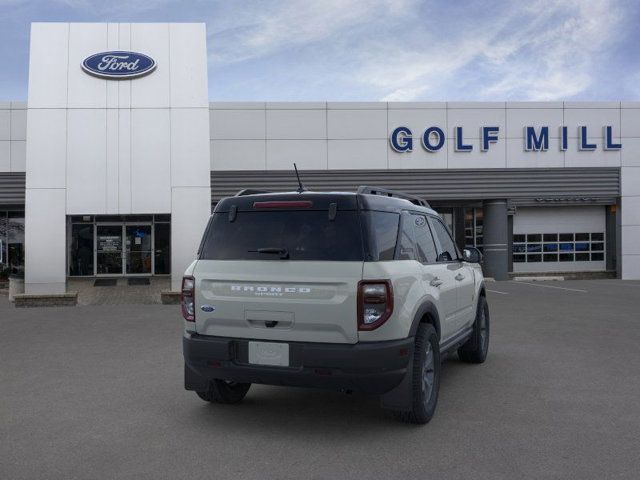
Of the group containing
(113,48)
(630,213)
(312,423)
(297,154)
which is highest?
(113,48)

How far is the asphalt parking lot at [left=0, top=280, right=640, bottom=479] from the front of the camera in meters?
4.01

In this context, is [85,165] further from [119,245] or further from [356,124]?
[356,124]

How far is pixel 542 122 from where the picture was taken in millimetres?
22703

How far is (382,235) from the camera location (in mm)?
4703

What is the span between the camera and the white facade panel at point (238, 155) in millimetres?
21703

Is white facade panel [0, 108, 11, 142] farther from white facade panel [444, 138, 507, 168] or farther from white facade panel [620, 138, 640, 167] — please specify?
white facade panel [620, 138, 640, 167]

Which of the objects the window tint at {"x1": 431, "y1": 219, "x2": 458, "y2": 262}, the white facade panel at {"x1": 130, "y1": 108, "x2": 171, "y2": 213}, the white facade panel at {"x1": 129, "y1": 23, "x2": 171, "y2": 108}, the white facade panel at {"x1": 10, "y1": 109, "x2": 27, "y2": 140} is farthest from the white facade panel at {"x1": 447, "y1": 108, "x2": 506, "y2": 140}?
the window tint at {"x1": 431, "y1": 219, "x2": 458, "y2": 262}

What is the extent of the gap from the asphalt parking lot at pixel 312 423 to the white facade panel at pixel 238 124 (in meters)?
14.1

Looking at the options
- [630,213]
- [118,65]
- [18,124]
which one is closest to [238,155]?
[118,65]

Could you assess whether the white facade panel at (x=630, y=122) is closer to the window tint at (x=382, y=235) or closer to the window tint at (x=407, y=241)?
the window tint at (x=407, y=241)

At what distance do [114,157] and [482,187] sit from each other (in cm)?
1366

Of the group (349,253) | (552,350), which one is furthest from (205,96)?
(349,253)

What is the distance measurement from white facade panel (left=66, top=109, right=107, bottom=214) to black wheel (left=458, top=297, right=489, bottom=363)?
36.5ft

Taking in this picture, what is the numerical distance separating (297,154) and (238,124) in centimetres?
241
